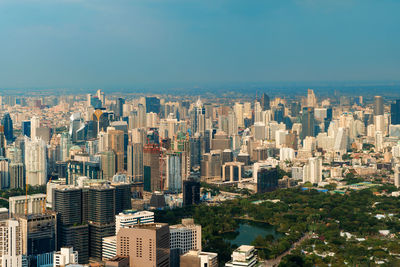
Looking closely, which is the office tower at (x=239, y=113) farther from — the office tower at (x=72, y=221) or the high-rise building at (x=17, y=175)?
the office tower at (x=72, y=221)

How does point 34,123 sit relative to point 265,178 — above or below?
above

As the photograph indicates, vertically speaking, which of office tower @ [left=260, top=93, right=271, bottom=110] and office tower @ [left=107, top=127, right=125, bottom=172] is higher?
office tower @ [left=260, top=93, right=271, bottom=110]

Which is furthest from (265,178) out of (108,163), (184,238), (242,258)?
(242,258)

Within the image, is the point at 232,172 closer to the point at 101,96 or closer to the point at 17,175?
the point at 101,96

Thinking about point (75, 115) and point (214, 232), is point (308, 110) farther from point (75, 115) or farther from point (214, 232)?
point (214, 232)

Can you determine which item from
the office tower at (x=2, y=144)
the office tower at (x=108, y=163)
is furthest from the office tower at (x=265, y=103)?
the office tower at (x=2, y=144)

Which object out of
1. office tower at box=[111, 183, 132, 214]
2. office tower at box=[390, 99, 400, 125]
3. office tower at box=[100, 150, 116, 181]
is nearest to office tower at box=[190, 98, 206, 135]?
office tower at box=[100, 150, 116, 181]

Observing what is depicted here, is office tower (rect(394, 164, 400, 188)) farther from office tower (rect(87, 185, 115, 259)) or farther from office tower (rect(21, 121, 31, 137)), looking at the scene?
office tower (rect(21, 121, 31, 137))
